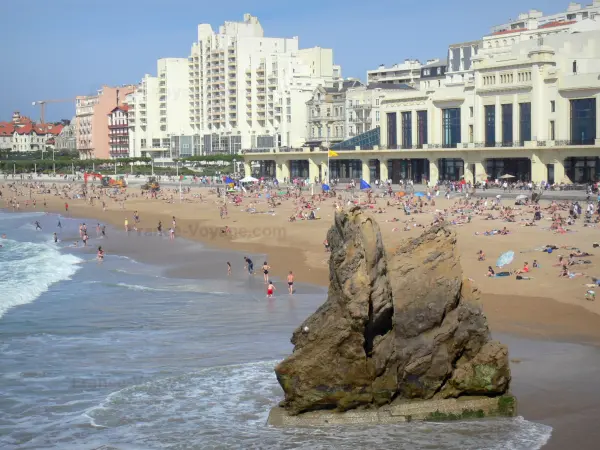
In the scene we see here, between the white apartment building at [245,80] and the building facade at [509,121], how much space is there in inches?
1471

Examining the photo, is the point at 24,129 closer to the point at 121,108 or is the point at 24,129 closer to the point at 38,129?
the point at 38,129

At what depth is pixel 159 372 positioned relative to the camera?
60.8 feet

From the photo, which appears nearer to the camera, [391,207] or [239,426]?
[239,426]

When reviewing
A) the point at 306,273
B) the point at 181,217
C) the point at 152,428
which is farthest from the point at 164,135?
the point at 152,428

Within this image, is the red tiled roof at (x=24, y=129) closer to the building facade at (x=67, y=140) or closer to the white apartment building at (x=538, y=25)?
the building facade at (x=67, y=140)

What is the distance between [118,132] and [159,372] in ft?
443

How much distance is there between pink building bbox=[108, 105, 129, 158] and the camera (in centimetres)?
14688

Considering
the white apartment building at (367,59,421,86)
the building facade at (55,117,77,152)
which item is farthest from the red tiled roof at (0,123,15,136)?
the white apartment building at (367,59,421,86)

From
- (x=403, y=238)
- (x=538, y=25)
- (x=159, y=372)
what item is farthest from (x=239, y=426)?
(x=538, y=25)

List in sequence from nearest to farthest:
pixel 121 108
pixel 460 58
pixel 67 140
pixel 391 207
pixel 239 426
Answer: pixel 239 426
pixel 391 207
pixel 460 58
pixel 121 108
pixel 67 140

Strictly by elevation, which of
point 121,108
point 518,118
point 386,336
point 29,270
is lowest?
point 29,270

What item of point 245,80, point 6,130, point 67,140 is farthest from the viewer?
point 6,130

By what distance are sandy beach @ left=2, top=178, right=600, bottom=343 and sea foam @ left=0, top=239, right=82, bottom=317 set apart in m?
3.49

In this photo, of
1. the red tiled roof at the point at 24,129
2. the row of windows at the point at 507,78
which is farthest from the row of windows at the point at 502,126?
the red tiled roof at the point at 24,129
